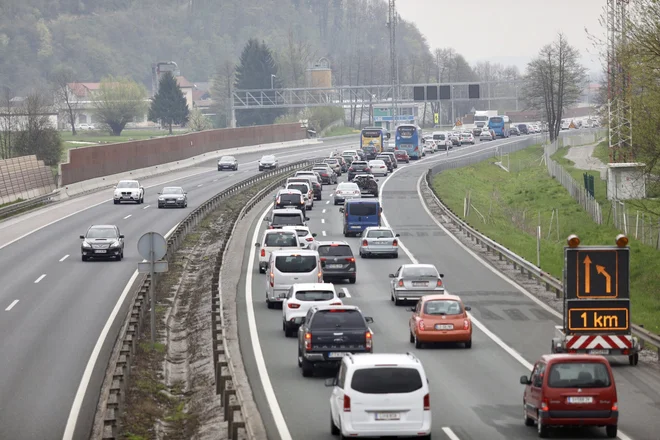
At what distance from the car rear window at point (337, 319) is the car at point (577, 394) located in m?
6.29

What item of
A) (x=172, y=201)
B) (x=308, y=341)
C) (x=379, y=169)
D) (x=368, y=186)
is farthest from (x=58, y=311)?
(x=379, y=169)

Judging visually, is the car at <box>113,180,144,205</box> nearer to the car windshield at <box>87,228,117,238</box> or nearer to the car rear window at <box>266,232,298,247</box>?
the car windshield at <box>87,228,117,238</box>

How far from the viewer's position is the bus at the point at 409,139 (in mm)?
120938

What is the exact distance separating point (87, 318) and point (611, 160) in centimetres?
4375

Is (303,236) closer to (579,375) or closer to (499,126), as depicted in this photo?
(579,375)

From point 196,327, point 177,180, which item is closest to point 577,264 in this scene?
point 196,327

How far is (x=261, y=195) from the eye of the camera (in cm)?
7256

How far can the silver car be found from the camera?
3409 cm

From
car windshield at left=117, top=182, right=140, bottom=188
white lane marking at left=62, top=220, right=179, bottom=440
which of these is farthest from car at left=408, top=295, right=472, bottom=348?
car windshield at left=117, top=182, right=140, bottom=188

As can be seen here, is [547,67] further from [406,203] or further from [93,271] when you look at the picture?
[93,271]

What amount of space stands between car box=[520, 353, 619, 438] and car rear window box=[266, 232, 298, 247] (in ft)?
78.3

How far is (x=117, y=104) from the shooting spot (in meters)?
179

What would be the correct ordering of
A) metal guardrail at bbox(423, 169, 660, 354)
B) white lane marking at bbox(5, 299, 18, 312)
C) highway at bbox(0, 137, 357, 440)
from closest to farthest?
1. highway at bbox(0, 137, 357, 440)
2. metal guardrail at bbox(423, 169, 660, 354)
3. white lane marking at bbox(5, 299, 18, 312)

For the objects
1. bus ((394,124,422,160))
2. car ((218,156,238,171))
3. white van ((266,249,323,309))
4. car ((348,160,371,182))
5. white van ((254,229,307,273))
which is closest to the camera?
white van ((266,249,323,309))
